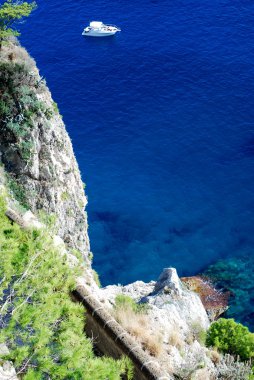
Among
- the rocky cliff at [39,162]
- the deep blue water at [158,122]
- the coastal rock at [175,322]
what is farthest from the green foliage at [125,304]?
the deep blue water at [158,122]

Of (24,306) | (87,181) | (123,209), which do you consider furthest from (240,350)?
(87,181)

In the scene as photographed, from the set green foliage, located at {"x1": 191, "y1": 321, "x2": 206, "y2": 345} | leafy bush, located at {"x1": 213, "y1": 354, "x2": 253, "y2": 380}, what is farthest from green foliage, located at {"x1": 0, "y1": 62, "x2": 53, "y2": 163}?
leafy bush, located at {"x1": 213, "y1": 354, "x2": 253, "y2": 380}

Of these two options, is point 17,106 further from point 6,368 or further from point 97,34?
point 97,34

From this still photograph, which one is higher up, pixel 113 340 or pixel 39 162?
pixel 39 162

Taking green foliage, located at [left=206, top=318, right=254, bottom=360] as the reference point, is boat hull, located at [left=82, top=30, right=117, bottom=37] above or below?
above

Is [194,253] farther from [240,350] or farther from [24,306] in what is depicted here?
[24,306]

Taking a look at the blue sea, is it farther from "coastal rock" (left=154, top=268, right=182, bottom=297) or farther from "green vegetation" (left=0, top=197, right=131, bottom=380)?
"green vegetation" (left=0, top=197, right=131, bottom=380)

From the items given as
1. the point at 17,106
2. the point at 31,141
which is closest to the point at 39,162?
the point at 31,141
